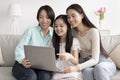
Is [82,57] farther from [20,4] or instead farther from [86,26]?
[20,4]

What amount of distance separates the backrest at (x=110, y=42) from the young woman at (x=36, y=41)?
0.60 metres

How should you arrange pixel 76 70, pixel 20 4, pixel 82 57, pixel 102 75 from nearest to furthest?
1. pixel 102 75
2. pixel 76 70
3. pixel 82 57
4. pixel 20 4

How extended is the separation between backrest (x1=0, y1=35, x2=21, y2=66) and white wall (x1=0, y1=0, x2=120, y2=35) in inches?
38.0

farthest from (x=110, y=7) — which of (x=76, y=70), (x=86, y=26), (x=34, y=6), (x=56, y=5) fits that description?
(x=76, y=70)

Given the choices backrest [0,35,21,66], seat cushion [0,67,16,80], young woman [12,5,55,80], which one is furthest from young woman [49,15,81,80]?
backrest [0,35,21,66]

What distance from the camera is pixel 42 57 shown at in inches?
73.3

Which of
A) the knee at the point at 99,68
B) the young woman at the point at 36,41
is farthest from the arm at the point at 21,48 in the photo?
the knee at the point at 99,68

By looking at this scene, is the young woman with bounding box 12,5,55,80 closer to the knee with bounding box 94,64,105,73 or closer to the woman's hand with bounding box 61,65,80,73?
the woman's hand with bounding box 61,65,80,73

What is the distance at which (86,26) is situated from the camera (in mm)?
2172

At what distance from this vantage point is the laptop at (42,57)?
1.82 metres

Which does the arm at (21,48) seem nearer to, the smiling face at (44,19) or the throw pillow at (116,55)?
the smiling face at (44,19)

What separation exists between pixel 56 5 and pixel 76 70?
5.95 feet

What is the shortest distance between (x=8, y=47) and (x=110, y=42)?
108cm

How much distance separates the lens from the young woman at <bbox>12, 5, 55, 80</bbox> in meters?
1.99
